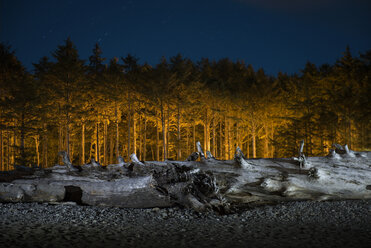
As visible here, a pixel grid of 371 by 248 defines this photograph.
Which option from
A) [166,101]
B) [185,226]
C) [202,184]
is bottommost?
[185,226]

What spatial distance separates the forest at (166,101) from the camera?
1852 cm

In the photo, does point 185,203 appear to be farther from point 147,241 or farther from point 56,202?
point 56,202

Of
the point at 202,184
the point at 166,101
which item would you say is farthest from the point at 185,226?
the point at 166,101

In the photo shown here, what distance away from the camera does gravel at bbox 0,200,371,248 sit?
4215 millimetres

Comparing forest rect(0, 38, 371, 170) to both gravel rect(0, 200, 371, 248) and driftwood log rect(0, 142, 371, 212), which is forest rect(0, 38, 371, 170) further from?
gravel rect(0, 200, 371, 248)

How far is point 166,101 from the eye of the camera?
21.6 meters

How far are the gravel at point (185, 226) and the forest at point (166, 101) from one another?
44.1ft

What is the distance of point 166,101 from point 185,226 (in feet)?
55.8

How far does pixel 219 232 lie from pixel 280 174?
9.13 feet

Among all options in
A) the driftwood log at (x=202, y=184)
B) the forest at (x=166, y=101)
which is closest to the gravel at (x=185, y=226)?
the driftwood log at (x=202, y=184)

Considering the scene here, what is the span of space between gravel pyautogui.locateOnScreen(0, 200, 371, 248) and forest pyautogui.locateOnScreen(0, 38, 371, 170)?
13438 millimetres

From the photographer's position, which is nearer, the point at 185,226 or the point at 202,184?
the point at 185,226

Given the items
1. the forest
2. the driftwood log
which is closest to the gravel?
the driftwood log

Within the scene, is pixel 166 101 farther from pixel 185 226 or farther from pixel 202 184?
pixel 185 226
